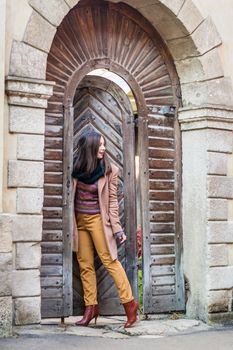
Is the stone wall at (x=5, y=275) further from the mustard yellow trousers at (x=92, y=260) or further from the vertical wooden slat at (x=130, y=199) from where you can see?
the vertical wooden slat at (x=130, y=199)

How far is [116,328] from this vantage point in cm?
716

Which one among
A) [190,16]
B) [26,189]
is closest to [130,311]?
[26,189]

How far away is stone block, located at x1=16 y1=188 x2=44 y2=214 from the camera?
21.7 feet

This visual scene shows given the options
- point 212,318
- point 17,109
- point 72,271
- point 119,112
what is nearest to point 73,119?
point 119,112

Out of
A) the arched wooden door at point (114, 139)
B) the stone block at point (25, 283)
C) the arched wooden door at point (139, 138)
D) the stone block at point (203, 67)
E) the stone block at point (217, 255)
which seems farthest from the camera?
the stone block at point (203, 67)

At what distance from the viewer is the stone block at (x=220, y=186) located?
7917 mm

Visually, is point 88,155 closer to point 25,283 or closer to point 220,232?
point 25,283

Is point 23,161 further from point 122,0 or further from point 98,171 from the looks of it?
point 122,0

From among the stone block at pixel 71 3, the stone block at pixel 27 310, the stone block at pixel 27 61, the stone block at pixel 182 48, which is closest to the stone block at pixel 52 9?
the stone block at pixel 71 3

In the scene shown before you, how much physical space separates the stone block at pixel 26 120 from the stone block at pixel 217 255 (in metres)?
2.57

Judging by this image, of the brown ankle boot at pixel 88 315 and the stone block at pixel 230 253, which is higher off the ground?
the stone block at pixel 230 253

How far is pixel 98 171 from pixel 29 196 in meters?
0.95

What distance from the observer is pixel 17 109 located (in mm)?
6641

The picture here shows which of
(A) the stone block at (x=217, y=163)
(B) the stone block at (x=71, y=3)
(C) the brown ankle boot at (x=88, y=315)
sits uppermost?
(B) the stone block at (x=71, y=3)
